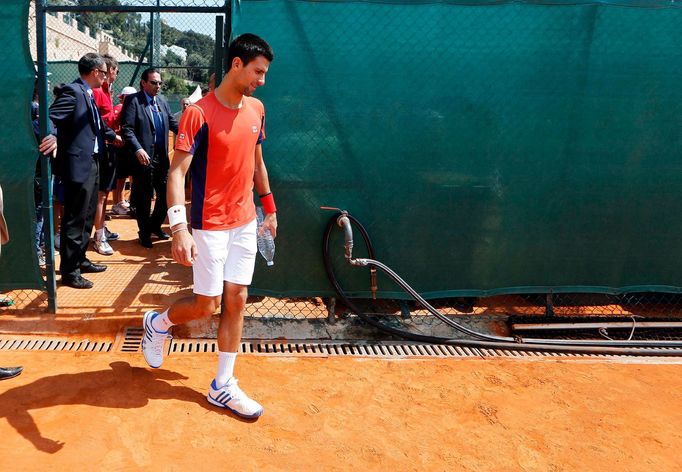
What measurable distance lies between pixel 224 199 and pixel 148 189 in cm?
356

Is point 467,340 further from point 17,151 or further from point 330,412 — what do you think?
point 17,151

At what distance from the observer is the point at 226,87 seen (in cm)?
340

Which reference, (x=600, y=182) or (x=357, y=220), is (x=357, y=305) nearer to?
(x=357, y=220)

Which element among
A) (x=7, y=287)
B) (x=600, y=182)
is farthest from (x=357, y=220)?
(x=7, y=287)

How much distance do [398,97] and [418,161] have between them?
52 cm

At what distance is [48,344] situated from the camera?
447 cm

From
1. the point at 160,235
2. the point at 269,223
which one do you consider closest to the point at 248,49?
the point at 269,223

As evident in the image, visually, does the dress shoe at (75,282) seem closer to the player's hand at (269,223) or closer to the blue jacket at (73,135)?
the blue jacket at (73,135)

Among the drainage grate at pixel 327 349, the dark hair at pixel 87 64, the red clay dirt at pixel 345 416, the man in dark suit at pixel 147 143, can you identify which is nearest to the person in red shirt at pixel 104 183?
the man in dark suit at pixel 147 143

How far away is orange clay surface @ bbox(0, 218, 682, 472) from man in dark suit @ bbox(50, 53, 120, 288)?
0.54 metres

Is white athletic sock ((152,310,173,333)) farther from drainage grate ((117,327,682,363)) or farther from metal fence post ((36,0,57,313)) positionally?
metal fence post ((36,0,57,313))

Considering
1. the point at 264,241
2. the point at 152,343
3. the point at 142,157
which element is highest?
the point at 142,157

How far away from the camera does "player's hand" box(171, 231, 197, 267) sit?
3.21 metres

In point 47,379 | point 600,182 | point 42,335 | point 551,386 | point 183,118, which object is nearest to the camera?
point 183,118
